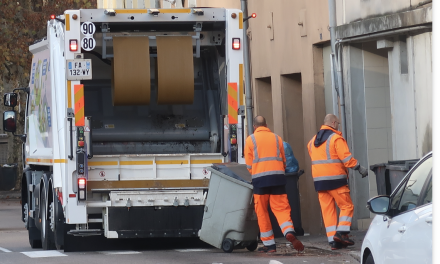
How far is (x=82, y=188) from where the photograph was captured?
9344 mm

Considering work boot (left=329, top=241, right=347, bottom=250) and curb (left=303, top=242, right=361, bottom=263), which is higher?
work boot (left=329, top=241, right=347, bottom=250)

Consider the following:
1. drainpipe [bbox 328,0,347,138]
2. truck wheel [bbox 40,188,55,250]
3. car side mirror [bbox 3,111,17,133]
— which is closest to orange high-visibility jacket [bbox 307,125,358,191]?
drainpipe [bbox 328,0,347,138]

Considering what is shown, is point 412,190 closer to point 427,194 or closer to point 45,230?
point 427,194

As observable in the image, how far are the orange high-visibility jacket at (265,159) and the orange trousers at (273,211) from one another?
0.52 ft

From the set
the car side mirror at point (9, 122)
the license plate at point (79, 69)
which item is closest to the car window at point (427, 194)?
the license plate at point (79, 69)

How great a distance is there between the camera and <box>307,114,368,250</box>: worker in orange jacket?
923 cm

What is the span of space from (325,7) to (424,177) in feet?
24.7

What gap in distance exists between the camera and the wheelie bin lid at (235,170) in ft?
30.4

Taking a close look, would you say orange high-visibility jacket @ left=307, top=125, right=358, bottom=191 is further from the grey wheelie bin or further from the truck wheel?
the truck wheel

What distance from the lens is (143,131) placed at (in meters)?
10.7

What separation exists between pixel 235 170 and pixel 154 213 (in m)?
1.04

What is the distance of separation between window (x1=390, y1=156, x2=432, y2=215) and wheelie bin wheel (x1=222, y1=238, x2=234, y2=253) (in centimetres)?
412

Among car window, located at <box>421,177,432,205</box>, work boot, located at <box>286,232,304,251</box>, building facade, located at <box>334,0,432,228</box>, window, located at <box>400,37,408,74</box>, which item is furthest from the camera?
window, located at <box>400,37,408,74</box>

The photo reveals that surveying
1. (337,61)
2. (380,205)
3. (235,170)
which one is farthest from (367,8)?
(380,205)
